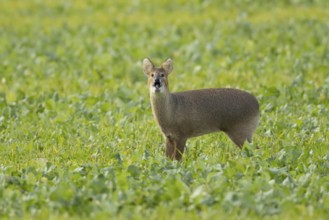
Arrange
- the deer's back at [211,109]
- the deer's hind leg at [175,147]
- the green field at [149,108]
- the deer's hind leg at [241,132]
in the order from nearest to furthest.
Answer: the green field at [149,108] → the deer's hind leg at [175,147] → the deer's back at [211,109] → the deer's hind leg at [241,132]

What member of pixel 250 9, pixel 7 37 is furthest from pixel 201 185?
pixel 250 9

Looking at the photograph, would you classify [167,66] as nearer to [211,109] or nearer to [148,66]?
[148,66]

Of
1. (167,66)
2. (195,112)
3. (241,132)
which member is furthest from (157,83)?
(241,132)

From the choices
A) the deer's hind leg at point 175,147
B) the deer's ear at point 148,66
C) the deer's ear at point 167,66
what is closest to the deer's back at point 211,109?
the deer's hind leg at point 175,147

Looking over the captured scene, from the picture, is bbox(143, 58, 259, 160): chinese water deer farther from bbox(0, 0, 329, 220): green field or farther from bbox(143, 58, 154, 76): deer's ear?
bbox(0, 0, 329, 220): green field

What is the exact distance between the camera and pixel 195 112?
9562 mm

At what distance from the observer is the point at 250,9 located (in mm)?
20281

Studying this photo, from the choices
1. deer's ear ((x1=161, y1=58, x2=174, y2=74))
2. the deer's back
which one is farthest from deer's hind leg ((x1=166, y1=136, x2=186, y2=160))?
deer's ear ((x1=161, y1=58, x2=174, y2=74))

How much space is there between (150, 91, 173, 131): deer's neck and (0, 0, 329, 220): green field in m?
0.48

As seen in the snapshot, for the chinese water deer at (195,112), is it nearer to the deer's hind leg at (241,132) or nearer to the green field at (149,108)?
the deer's hind leg at (241,132)

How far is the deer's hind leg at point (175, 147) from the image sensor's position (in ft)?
30.8

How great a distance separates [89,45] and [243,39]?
3009mm

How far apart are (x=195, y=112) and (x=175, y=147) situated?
460 mm

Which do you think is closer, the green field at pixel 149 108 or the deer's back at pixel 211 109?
the green field at pixel 149 108
